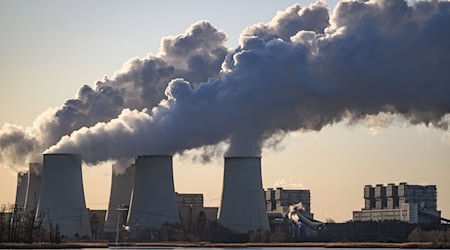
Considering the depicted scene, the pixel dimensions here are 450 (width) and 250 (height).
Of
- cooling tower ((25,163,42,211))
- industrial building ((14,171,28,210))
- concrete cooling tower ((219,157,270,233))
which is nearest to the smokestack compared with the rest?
concrete cooling tower ((219,157,270,233))

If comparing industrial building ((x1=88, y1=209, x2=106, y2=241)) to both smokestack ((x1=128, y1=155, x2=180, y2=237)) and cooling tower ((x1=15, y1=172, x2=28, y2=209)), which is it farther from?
smokestack ((x1=128, y1=155, x2=180, y2=237))

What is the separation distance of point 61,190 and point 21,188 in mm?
21233

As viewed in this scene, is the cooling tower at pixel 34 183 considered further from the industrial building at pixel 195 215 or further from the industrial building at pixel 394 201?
the industrial building at pixel 394 201

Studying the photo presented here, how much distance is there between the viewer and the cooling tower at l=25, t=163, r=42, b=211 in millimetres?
69938

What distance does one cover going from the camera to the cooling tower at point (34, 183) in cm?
6994

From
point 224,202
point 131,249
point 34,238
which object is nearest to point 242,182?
point 224,202

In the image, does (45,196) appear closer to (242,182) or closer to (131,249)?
(131,249)

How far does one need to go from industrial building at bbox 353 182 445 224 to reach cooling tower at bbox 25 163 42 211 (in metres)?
42.5

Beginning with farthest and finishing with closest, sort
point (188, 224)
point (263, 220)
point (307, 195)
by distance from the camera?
point (307, 195)
point (188, 224)
point (263, 220)

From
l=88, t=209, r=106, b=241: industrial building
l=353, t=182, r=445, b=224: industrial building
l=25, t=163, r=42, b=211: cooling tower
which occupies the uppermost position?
l=353, t=182, r=445, b=224: industrial building

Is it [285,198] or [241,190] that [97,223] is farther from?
[285,198]

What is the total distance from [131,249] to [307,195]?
60.4 m

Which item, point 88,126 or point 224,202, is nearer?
point 224,202

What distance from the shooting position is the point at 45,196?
57844mm
